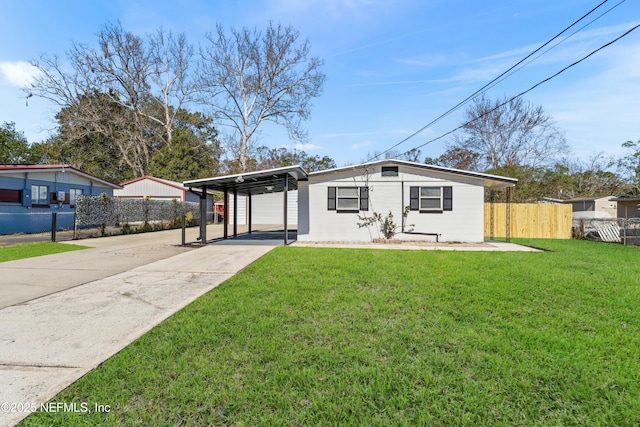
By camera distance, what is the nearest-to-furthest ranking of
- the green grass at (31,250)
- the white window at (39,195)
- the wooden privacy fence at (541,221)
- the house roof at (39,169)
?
the green grass at (31,250)
the house roof at (39,169)
the wooden privacy fence at (541,221)
the white window at (39,195)

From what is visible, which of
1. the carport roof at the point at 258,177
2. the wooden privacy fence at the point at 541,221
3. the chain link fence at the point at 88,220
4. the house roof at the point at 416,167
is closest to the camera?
the carport roof at the point at 258,177

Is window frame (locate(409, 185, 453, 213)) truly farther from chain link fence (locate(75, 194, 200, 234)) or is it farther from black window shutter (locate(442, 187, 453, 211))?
chain link fence (locate(75, 194, 200, 234))

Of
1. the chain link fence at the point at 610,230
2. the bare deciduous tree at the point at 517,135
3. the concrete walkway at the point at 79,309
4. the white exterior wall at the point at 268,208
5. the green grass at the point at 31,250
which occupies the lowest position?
the concrete walkway at the point at 79,309

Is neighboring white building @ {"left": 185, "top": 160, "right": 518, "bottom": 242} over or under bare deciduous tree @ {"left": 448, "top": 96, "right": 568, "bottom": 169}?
under

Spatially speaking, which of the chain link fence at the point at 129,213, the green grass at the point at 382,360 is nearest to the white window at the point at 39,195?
the chain link fence at the point at 129,213

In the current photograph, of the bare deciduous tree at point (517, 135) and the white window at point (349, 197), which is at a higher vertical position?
the bare deciduous tree at point (517, 135)

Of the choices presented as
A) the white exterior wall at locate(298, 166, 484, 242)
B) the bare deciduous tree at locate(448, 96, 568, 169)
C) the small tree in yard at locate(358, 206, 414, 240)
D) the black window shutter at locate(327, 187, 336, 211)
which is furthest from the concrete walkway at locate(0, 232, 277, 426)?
the bare deciduous tree at locate(448, 96, 568, 169)

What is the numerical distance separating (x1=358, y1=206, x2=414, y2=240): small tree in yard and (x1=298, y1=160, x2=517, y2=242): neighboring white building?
0.38 feet

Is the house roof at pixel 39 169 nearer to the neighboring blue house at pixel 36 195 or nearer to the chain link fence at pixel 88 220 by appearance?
the neighboring blue house at pixel 36 195

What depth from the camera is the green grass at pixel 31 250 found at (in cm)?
828

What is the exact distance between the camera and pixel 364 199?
12.2 m

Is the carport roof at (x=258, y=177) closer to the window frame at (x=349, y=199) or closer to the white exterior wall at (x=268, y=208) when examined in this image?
the window frame at (x=349, y=199)

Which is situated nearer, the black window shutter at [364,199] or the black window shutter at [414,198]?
the black window shutter at [414,198]

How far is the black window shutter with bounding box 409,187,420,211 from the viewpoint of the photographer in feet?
39.6
